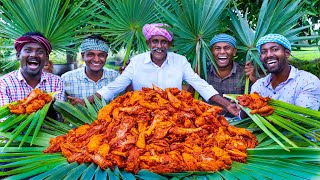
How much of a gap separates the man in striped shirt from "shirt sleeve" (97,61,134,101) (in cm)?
52

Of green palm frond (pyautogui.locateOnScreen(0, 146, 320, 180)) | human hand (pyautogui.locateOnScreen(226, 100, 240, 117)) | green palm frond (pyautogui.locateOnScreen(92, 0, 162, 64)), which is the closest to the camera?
green palm frond (pyautogui.locateOnScreen(0, 146, 320, 180))

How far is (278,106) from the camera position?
114 inches

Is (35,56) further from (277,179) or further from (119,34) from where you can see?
(277,179)

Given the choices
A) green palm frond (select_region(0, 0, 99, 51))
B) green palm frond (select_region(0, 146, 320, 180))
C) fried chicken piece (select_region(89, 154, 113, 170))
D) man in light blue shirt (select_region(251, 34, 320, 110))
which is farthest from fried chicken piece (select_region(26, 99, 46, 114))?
man in light blue shirt (select_region(251, 34, 320, 110))

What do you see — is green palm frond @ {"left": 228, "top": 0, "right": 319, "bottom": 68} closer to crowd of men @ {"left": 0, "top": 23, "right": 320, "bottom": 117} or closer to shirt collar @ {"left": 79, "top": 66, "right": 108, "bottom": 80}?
Answer: crowd of men @ {"left": 0, "top": 23, "right": 320, "bottom": 117}

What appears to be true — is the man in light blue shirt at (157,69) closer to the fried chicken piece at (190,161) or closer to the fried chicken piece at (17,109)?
the fried chicken piece at (17,109)

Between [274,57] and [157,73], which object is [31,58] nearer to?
[157,73]

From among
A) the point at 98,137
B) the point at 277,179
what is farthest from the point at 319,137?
the point at 98,137

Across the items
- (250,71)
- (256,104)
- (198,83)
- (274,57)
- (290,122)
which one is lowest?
(290,122)

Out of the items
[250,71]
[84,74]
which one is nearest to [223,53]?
[250,71]

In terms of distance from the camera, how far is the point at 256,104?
9.46ft

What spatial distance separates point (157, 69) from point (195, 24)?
1.91 feet

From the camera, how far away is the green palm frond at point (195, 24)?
3.89m

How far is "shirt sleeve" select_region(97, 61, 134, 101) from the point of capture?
3848 millimetres
